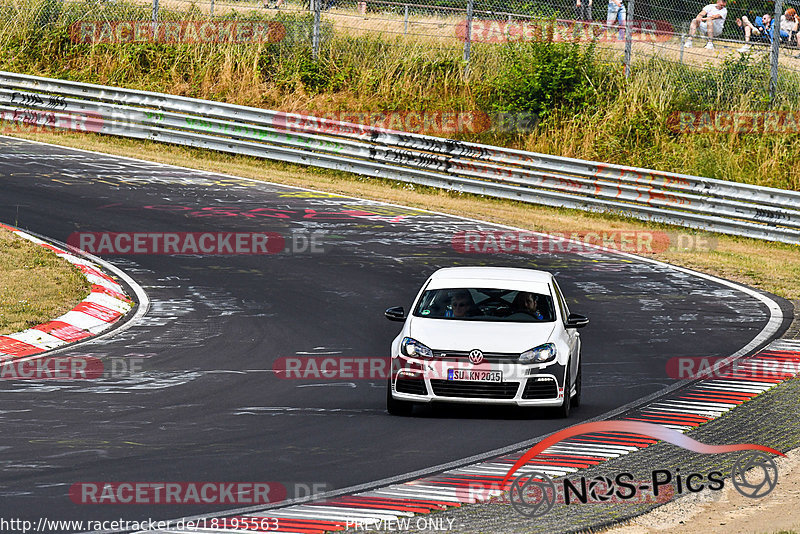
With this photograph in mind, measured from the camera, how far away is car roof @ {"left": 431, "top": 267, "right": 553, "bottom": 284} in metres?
12.0

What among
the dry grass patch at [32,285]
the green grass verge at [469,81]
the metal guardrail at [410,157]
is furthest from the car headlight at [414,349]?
the green grass verge at [469,81]

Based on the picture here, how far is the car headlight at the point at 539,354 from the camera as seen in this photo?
10688 millimetres

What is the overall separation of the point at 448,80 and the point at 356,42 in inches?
116

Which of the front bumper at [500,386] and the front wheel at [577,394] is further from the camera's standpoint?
the front wheel at [577,394]

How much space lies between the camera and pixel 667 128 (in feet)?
87.4

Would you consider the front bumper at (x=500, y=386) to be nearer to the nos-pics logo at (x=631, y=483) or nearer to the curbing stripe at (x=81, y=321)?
the nos-pics logo at (x=631, y=483)

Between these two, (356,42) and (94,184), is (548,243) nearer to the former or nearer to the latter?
(94,184)

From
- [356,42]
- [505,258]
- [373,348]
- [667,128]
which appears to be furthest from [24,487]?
[356,42]

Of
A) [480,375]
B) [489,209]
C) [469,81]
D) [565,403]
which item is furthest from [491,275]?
[469,81]

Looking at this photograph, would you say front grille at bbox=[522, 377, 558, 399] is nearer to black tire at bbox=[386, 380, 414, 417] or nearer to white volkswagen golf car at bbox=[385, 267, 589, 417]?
white volkswagen golf car at bbox=[385, 267, 589, 417]

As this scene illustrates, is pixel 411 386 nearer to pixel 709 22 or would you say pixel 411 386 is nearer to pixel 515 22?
pixel 709 22

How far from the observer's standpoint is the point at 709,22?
25.2 meters

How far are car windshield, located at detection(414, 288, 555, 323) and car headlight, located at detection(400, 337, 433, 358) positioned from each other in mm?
568

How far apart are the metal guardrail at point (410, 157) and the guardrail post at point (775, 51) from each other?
4.42m
